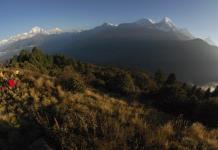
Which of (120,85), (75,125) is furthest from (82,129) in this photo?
(120,85)

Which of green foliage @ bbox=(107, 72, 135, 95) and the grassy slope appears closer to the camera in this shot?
the grassy slope

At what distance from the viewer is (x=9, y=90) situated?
8.45m

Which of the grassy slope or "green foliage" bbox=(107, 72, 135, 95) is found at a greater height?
the grassy slope

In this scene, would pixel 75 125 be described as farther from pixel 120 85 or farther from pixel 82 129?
pixel 120 85

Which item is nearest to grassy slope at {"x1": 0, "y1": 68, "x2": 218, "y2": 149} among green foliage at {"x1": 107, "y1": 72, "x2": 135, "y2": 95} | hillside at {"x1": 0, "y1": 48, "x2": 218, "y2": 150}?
hillside at {"x1": 0, "y1": 48, "x2": 218, "y2": 150}

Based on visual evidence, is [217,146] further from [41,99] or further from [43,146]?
[41,99]

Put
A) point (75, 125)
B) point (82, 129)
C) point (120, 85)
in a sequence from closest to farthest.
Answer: point (82, 129)
point (75, 125)
point (120, 85)

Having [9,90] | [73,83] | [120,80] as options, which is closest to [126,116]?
[73,83]

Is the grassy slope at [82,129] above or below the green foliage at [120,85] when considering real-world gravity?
above

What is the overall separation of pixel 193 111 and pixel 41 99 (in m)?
8.89

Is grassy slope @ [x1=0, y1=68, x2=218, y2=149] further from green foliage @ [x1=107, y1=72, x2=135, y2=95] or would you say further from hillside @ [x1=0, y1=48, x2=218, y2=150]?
green foliage @ [x1=107, y1=72, x2=135, y2=95]

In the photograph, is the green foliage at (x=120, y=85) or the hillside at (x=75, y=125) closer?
the hillside at (x=75, y=125)

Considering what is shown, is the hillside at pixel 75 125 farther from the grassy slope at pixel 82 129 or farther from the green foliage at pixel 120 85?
the green foliage at pixel 120 85

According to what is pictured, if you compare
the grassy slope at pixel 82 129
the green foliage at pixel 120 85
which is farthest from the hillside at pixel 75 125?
the green foliage at pixel 120 85
